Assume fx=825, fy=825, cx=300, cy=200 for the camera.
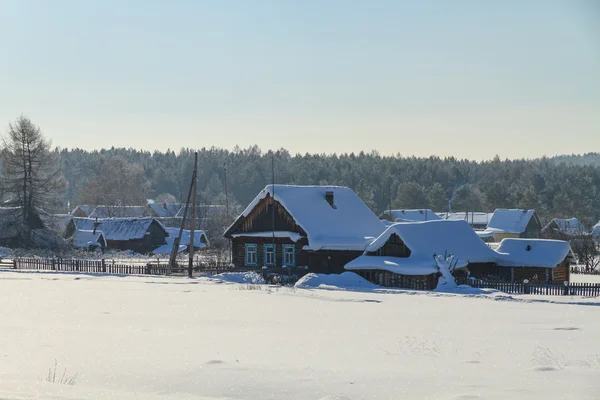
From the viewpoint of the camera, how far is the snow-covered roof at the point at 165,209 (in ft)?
391

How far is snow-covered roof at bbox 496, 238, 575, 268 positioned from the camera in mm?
41875

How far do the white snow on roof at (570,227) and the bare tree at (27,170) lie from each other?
53.2m

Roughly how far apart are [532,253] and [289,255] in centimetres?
1307

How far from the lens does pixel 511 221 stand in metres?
99.9

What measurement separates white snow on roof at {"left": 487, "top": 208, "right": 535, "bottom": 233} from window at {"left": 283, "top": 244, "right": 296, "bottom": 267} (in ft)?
190

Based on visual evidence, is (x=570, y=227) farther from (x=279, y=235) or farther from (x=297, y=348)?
(x=297, y=348)

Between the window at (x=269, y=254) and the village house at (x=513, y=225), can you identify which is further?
the village house at (x=513, y=225)

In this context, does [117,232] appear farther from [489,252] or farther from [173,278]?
[489,252]

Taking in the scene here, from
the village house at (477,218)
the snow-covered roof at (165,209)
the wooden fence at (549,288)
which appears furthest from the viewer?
Result: the snow-covered roof at (165,209)

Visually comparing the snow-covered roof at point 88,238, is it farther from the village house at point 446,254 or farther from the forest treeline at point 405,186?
the village house at point 446,254

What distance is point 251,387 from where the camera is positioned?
1273 cm

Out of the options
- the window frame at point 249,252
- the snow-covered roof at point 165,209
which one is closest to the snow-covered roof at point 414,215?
the snow-covered roof at point 165,209

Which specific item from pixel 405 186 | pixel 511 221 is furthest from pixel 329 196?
pixel 405 186

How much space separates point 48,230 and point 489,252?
39204mm
